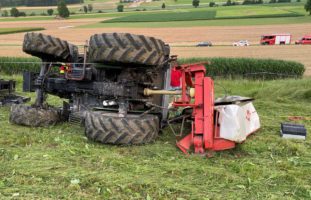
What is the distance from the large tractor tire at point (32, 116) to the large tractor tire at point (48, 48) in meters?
0.95

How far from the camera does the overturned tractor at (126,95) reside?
5426 millimetres

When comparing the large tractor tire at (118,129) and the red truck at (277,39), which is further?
the red truck at (277,39)

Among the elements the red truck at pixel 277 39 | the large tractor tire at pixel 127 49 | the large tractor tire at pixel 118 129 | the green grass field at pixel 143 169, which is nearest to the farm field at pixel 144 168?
the green grass field at pixel 143 169

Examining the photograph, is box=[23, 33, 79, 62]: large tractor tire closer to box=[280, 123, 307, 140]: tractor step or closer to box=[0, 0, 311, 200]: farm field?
box=[0, 0, 311, 200]: farm field

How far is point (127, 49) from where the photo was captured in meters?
5.43

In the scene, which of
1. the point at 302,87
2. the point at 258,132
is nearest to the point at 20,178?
the point at 258,132

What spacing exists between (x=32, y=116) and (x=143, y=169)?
2864 mm

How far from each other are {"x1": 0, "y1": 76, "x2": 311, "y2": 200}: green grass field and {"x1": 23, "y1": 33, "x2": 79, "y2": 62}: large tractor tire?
1.32 metres

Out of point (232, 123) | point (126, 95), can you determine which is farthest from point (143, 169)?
point (126, 95)

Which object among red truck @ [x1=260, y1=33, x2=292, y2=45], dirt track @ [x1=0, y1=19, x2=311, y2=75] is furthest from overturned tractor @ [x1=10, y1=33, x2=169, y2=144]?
red truck @ [x1=260, y1=33, x2=292, y2=45]

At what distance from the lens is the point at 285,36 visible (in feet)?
126

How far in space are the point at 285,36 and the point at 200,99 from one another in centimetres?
3547

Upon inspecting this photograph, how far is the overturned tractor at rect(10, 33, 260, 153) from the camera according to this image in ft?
17.8

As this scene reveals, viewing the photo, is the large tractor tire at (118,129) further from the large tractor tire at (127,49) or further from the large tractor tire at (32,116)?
the large tractor tire at (32,116)
